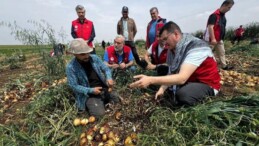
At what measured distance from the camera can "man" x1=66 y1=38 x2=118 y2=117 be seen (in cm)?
277

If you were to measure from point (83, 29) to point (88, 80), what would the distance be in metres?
1.96

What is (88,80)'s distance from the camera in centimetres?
312

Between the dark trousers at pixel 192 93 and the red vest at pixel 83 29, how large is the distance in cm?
275

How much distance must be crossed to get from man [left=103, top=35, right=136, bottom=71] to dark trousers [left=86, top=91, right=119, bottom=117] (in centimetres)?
87

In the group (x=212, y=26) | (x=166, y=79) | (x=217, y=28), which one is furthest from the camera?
(x=217, y=28)

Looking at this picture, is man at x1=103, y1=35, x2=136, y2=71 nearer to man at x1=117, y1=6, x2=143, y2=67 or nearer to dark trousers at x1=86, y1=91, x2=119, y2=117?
dark trousers at x1=86, y1=91, x2=119, y2=117

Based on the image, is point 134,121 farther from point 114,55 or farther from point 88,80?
point 114,55

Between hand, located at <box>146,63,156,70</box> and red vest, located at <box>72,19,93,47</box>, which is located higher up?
red vest, located at <box>72,19,93,47</box>

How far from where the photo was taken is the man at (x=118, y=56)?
12.8 feet

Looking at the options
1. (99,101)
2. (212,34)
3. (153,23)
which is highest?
(153,23)

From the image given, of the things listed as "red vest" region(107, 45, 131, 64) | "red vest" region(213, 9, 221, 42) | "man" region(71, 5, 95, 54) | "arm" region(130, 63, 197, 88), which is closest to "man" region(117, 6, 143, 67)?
"man" region(71, 5, 95, 54)

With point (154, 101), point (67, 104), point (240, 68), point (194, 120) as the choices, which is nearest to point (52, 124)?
point (67, 104)

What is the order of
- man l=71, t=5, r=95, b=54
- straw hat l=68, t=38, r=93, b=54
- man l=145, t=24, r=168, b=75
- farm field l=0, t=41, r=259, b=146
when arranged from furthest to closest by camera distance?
man l=71, t=5, r=95, b=54 → man l=145, t=24, r=168, b=75 → straw hat l=68, t=38, r=93, b=54 → farm field l=0, t=41, r=259, b=146

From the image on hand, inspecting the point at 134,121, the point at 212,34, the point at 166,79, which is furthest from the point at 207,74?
the point at 212,34
